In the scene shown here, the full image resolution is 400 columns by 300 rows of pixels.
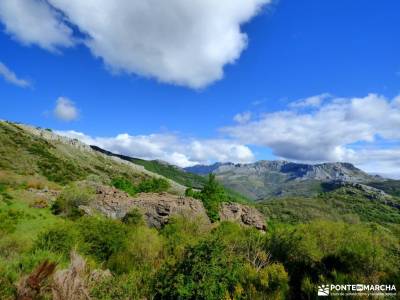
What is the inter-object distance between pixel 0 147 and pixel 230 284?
362 ft

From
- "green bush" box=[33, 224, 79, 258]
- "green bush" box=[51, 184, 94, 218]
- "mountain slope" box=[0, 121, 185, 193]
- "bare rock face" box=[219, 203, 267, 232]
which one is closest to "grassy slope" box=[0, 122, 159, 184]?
"mountain slope" box=[0, 121, 185, 193]

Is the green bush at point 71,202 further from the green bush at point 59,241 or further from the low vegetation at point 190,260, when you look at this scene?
the green bush at point 59,241

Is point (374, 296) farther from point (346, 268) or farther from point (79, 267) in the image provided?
point (79, 267)

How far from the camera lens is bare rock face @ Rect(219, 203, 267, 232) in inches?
2542

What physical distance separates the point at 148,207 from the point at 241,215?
2090 centimetres

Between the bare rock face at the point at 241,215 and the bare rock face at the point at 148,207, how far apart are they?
9220 millimetres

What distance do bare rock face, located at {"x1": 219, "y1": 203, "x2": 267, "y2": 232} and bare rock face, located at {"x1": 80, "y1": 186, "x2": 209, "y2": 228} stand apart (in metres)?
9.22

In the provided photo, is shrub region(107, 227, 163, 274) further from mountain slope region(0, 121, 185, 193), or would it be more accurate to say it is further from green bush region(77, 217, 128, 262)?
mountain slope region(0, 121, 185, 193)

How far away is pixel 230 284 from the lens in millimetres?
14820

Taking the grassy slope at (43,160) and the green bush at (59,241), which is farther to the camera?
the grassy slope at (43,160)

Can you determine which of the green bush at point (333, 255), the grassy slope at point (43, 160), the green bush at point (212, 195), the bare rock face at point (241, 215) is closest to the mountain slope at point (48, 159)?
the grassy slope at point (43, 160)

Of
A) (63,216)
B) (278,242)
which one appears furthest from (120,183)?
(278,242)

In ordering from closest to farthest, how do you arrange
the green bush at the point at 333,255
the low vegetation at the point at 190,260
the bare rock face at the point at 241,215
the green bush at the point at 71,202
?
1. the low vegetation at the point at 190,260
2. the green bush at the point at 333,255
3. the green bush at the point at 71,202
4. the bare rock face at the point at 241,215

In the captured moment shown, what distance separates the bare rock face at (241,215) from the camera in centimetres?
6456
